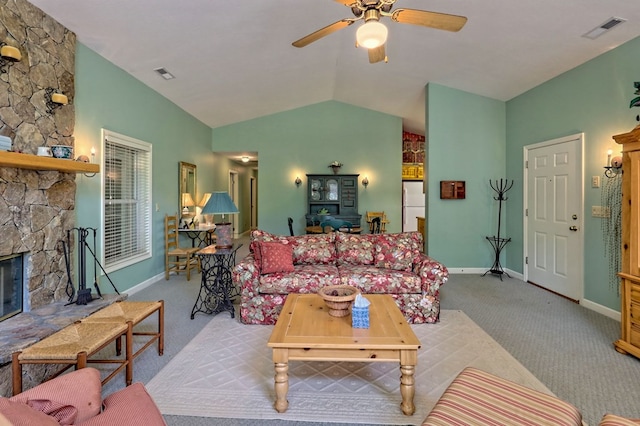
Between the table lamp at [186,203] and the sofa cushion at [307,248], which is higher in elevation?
the table lamp at [186,203]

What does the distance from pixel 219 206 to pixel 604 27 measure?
4.24 metres

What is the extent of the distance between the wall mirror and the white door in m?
5.73

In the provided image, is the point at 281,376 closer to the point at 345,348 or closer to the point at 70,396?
the point at 345,348

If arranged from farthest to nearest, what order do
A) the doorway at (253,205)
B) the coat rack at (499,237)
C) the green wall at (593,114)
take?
the doorway at (253,205)
the coat rack at (499,237)
the green wall at (593,114)

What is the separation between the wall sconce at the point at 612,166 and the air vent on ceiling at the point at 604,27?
120 centimetres

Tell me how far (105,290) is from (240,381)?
258cm

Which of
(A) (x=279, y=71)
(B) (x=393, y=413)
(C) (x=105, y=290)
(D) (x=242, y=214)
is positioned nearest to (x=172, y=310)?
(C) (x=105, y=290)

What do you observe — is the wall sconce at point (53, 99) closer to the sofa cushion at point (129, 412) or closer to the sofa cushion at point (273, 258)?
the sofa cushion at point (273, 258)

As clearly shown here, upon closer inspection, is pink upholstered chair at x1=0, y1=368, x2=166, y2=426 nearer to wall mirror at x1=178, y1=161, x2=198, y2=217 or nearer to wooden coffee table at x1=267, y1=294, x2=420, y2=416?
wooden coffee table at x1=267, y1=294, x2=420, y2=416

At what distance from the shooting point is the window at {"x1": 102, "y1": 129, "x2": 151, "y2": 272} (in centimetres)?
403

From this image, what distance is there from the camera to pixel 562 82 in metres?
4.16

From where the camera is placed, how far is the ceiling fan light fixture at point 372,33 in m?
2.10

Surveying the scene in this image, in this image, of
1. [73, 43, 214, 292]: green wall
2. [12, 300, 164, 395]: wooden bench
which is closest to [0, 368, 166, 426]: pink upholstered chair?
[12, 300, 164, 395]: wooden bench

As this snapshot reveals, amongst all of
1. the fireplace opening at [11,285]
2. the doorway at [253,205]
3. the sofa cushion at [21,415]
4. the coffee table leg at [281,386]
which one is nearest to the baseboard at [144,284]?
the fireplace opening at [11,285]
